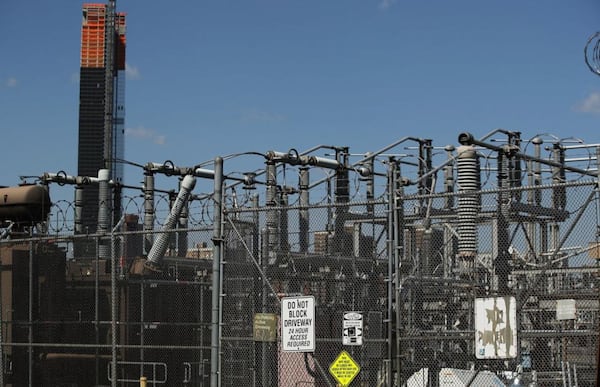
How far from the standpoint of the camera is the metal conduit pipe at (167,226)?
23828 millimetres

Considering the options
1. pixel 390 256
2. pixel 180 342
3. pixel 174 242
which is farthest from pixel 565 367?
pixel 174 242

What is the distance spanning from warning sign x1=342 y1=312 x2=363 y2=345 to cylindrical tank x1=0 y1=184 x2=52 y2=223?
12.6 metres

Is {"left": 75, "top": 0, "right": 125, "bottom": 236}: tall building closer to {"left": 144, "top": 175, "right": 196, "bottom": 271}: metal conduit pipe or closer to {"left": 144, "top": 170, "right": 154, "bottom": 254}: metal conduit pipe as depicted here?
{"left": 144, "top": 170, "right": 154, "bottom": 254}: metal conduit pipe

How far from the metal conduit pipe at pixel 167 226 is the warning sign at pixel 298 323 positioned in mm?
8687

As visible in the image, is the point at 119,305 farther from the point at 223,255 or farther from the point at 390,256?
the point at 390,256

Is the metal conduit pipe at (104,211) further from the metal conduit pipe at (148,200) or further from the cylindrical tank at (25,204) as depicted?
the cylindrical tank at (25,204)

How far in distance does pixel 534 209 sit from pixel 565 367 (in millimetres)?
5131

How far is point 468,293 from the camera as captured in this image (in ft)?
60.8

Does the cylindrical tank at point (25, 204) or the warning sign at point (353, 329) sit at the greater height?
the cylindrical tank at point (25, 204)

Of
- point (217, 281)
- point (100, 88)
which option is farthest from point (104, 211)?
point (100, 88)

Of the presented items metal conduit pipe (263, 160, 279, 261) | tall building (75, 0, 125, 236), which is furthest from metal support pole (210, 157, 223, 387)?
tall building (75, 0, 125, 236)

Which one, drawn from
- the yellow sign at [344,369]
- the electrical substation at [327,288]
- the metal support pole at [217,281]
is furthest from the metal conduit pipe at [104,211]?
the yellow sign at [344,369]

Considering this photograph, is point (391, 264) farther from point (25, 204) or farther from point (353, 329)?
point (25, 204)

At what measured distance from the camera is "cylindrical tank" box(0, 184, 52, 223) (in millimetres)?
25047
